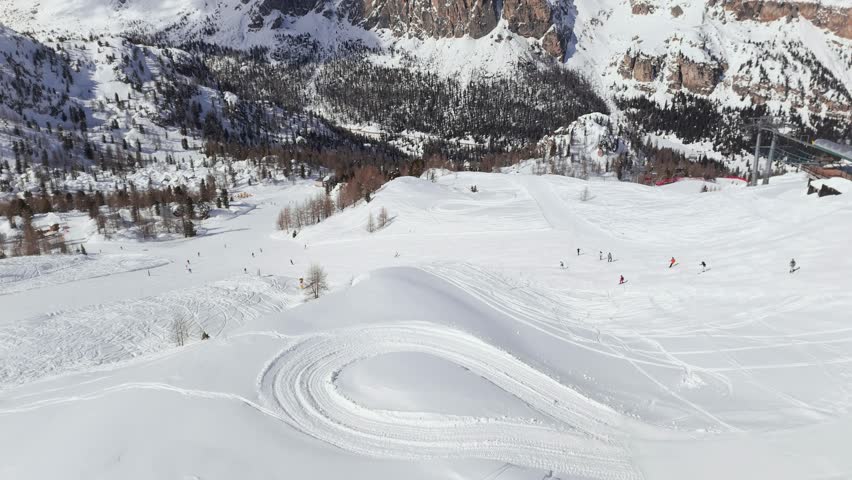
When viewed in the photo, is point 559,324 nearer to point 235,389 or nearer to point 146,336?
point 235,389

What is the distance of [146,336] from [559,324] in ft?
117

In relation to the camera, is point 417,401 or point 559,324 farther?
point 559,324

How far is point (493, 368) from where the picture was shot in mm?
19922

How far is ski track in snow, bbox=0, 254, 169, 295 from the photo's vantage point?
189 ft

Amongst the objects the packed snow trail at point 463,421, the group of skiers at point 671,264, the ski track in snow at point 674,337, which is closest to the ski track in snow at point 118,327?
the packed snow trail at point 463,421

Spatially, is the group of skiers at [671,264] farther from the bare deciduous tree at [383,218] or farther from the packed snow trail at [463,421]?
the bare deciduous tree at [383,218]

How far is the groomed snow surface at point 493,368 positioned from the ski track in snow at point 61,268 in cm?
1248

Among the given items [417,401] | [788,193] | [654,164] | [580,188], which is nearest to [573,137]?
[654,164]

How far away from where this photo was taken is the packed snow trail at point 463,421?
13.6 m

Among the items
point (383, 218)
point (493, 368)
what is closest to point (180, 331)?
point (493, 368)

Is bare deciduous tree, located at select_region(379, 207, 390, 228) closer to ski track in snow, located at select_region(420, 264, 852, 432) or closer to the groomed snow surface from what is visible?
the groomed snow surface

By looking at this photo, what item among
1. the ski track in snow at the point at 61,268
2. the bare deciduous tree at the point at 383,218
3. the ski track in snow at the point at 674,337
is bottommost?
the ski track in snow at the point at 61,268

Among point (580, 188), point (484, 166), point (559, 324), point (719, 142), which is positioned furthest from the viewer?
point (719, 142)

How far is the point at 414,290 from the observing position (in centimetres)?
3056
